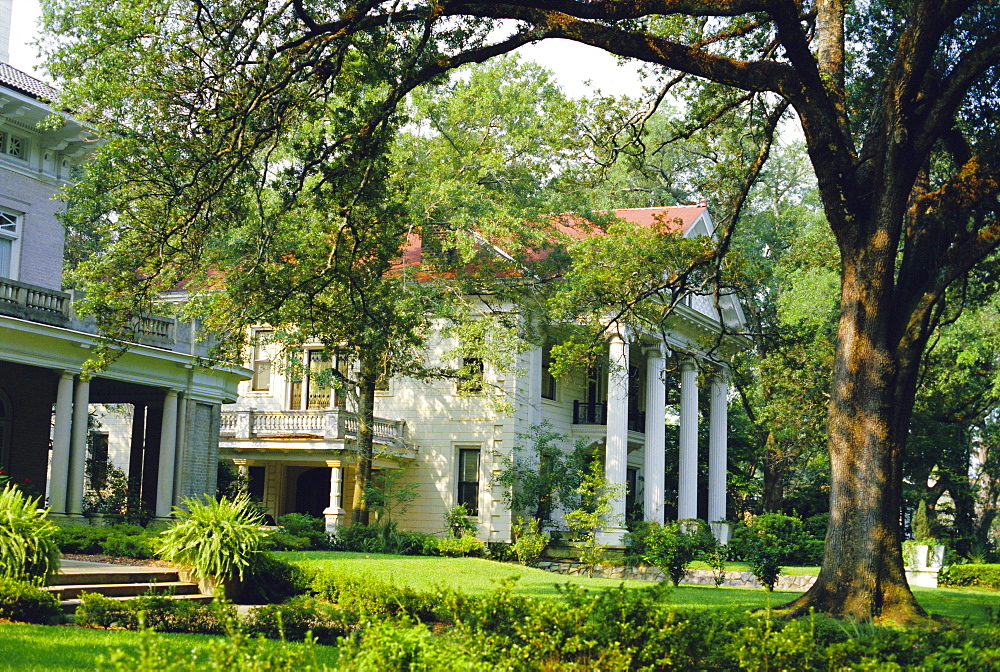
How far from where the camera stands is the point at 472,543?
2806cm

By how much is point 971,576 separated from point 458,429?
15843 mm

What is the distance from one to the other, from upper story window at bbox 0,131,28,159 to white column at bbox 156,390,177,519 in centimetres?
675

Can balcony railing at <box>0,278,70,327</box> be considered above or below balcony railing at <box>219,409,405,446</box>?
above

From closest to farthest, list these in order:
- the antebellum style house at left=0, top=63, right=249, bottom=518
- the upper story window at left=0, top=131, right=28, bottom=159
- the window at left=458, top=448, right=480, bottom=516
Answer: the antebellum style house at left=0, top=63, right=249, bottom=518 → the upper story window at left=0, top=131, right=28, bottom=159 → the window at left=458, top=448, right=480, bottom=516

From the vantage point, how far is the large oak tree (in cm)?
1172

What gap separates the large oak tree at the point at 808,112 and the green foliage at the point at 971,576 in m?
16.4

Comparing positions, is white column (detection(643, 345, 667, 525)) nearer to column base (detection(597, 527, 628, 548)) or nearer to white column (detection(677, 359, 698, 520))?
white column (detection(677, 359, 698, 520))

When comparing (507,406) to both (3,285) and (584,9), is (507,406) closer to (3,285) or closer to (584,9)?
(3,285)

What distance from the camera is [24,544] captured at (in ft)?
42.1

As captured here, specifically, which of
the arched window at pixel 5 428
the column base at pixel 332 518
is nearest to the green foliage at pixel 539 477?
the column base at pixel 332 518

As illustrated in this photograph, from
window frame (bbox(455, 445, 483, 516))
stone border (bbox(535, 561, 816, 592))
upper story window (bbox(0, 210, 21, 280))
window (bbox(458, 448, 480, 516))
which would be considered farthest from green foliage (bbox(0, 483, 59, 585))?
window (bbox(458, 448, 480, 516))

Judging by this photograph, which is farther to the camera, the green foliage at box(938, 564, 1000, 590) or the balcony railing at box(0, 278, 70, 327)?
the green foliage at box(938, 564, 1000, 590)

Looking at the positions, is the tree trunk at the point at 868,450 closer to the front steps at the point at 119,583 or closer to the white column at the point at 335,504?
the front steps at the point at 119,583

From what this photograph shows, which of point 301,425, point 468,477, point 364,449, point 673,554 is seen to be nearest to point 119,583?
point 673,554
